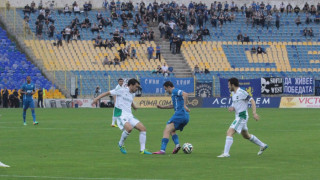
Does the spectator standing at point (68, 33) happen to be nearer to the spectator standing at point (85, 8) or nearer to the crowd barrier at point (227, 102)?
the spectator standing at point (85, 8)

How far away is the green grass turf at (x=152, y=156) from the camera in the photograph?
14.1 meters

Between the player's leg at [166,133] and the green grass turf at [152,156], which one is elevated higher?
the player's leg at [166,133]

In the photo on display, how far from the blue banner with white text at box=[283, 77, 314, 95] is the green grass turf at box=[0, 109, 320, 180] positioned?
26541 mm

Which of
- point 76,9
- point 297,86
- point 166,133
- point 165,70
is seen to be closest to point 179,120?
point 166,133

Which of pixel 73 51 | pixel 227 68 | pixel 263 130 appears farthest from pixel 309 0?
pixel 263 130

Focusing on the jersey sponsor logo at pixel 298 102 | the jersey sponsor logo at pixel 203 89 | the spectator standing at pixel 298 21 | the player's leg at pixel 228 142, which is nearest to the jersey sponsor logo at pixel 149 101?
the jersey sponsor logo at pixel 203 89

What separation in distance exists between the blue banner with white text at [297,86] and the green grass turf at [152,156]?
26541 mm

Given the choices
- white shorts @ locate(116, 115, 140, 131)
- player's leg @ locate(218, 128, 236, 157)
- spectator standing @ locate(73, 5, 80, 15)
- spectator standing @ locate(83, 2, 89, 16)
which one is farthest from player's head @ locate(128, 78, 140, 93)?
spectator standing @ locate(83, 2, 89, 16)

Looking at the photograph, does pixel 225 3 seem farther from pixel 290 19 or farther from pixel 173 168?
pixel 173 168

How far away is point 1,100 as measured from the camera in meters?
55.3

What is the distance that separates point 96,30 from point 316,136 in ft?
140

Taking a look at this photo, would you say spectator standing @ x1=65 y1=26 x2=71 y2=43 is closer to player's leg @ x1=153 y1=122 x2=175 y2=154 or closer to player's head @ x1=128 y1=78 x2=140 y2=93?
player's head @ x1=128 y1=78 x2=140 y2=93

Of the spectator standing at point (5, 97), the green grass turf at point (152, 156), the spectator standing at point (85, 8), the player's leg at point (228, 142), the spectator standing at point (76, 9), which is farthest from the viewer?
the spectator standing at point (85, 8)

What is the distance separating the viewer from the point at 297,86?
56.2 m
